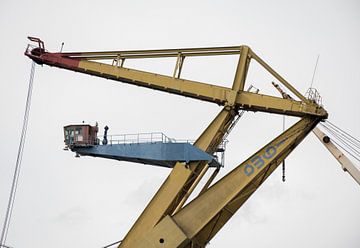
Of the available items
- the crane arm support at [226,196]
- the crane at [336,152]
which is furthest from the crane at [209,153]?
the crane at [336,152]

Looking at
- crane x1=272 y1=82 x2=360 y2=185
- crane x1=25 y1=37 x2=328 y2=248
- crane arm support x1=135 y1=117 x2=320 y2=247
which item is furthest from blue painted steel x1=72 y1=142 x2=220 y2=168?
crane x1=272 y1=82 x2=360 y2=185

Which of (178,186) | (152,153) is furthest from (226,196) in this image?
(152,153)

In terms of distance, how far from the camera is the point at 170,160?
20391 millimetres

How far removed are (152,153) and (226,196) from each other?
361cm

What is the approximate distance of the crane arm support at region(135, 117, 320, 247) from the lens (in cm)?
1884

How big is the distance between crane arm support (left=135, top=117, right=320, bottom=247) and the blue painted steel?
4.48ft

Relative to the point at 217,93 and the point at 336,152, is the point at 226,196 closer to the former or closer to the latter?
the point at 217,93

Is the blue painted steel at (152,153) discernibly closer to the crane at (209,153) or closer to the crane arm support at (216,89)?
the crane at (209,153)

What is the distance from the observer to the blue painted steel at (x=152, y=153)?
20.1m

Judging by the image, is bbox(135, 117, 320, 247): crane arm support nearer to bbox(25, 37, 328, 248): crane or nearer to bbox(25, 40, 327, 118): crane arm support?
bbox(25, 37, 328, 248): crane

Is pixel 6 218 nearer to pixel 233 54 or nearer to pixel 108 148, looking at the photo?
pixel 108 148

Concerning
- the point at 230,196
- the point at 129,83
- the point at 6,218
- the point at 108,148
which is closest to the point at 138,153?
the point at 108,148

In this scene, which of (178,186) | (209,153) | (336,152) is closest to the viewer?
(178,186)

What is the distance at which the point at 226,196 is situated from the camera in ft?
64.4
